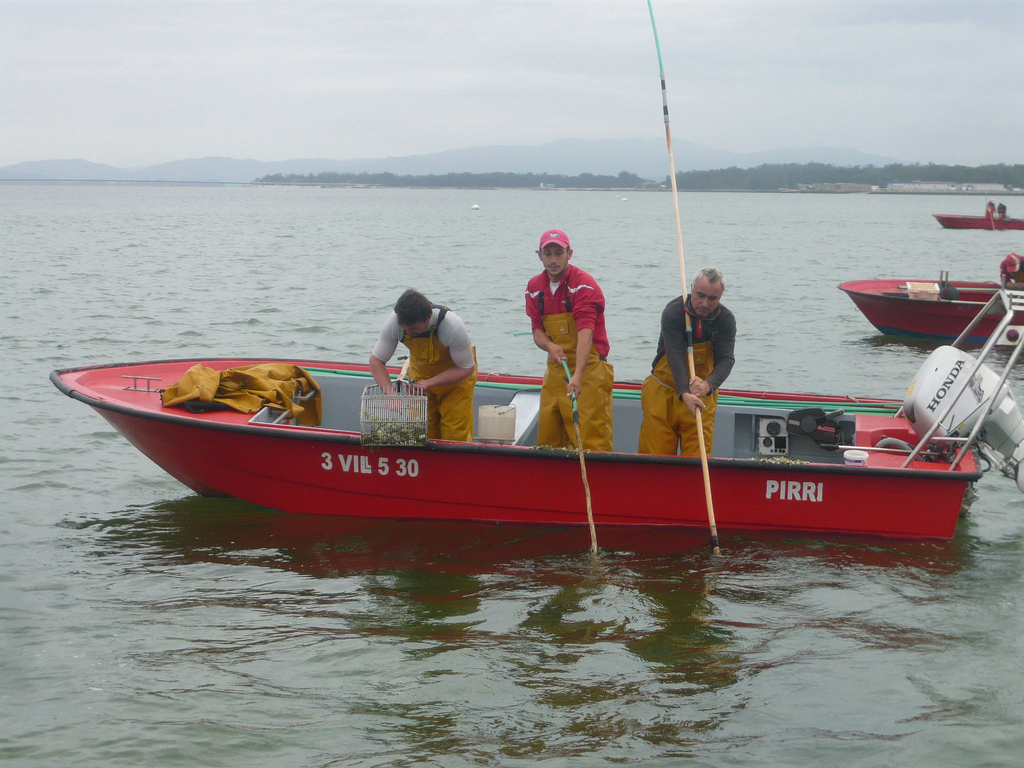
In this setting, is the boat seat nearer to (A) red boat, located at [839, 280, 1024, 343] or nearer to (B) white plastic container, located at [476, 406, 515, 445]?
(B) white plastic container, located at [476, 406, 515, 445]

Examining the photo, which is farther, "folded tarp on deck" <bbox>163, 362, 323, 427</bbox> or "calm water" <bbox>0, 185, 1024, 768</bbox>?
"folded tarp on deck" <bbox>163, 362, 323, 427</bbox>

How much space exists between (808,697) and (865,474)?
2177mm

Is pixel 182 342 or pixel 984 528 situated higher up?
pixel 182 342

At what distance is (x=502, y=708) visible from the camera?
16.1ft

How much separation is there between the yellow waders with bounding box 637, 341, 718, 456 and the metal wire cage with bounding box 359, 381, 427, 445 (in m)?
1.65

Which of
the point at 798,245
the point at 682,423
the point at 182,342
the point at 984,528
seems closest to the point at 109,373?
the point at 682,423

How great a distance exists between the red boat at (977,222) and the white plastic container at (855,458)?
52.2 metres

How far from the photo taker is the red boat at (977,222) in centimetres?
5316

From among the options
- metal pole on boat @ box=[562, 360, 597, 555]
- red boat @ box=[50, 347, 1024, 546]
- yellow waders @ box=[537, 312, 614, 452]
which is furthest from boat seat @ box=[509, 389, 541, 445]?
metal pole on boat @ box=[562, 360, 597, 555]

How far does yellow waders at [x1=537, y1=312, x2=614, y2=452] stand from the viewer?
6.91 m

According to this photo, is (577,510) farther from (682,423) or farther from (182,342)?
(182,342)

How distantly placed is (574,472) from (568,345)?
947mm

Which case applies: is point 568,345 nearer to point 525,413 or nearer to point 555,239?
point 555,239

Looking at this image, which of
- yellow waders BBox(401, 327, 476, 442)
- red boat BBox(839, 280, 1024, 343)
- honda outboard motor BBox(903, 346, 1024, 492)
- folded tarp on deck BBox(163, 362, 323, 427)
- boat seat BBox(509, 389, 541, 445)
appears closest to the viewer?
honda outboard motor BBox(903, 346, 1024, 492)
